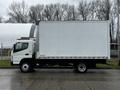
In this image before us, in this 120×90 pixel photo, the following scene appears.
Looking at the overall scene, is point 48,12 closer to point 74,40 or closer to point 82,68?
point 74,40

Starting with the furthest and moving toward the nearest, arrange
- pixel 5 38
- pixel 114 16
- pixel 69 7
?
pixel 69 7, pixel 114 16, pixel 5 38

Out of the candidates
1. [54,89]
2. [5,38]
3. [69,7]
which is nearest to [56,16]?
[69,7]

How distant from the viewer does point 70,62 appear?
69.1 feet

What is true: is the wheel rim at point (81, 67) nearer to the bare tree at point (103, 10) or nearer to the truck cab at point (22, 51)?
the truck cab at point (22, 51)

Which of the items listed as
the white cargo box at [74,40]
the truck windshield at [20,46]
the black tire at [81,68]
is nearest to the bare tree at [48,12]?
the truck windshield at [20,46]

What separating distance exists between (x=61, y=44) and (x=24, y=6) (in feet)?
219

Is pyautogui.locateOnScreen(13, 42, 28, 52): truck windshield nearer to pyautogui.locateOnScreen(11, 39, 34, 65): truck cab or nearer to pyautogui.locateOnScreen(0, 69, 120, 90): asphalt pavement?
pyautogui.locateOnScreen(11, 39, 34, 65): truck cab

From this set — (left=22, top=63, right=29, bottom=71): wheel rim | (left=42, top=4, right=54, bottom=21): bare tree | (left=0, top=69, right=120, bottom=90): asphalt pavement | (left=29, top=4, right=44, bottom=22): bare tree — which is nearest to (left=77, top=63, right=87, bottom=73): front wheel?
(left=0, top=69, right=120, bottom=90): asphalt pavement

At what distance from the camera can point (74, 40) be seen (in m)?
20.9

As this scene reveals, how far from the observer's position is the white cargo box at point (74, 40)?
67.9ft

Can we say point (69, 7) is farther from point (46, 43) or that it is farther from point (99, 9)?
point (46, 43)

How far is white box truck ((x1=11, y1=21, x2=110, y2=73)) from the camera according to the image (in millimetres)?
20719

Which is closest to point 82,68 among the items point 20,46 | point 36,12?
point 20,46

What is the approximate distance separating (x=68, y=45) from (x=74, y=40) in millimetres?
569
